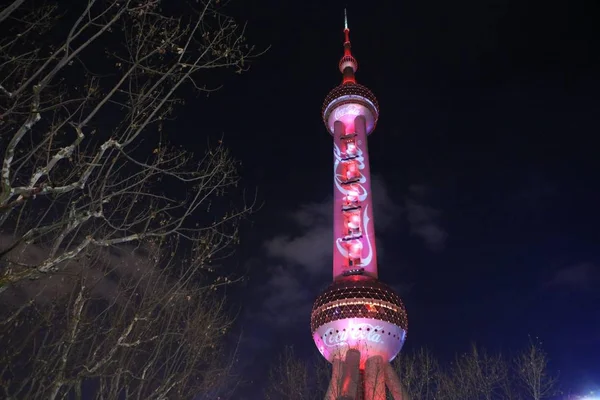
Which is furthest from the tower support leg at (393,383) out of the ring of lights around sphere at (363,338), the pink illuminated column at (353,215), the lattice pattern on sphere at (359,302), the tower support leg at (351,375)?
the pink illuminated column at (353,215)

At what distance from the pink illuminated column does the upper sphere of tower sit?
4.60 m

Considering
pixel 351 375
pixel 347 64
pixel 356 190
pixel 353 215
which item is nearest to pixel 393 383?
pixel 351 375

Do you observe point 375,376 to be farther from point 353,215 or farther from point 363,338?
point 353,215

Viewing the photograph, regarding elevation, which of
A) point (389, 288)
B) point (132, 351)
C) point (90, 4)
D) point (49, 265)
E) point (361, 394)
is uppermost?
point (389, 288)

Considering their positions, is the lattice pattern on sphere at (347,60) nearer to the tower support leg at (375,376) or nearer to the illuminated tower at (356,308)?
the illuminated tower at (356,308)

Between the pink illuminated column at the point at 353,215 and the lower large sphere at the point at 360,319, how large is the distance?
1.42 metres

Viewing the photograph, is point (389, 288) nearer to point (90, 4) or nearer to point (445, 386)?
point (445, 386)

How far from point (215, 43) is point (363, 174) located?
112 feet

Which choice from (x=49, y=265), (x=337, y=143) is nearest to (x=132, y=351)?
(x=49, y=265)

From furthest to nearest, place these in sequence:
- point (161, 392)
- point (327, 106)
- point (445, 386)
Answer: point (327, 106) < point (445, 386) < point (161, 392)

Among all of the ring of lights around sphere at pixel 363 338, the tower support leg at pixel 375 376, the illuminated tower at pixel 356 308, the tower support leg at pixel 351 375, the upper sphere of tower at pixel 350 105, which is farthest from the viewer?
the upper sphere of tower at pixel 350 105

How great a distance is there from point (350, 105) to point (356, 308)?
1992 centimetres

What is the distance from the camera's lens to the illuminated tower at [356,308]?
3416 cm

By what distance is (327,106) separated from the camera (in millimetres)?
47000
